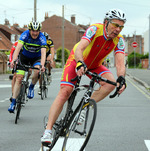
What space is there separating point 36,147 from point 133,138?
1599mm

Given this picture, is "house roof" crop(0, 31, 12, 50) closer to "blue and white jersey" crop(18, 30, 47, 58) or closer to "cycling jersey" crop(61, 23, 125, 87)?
"blue and white jersey" crop(18, 30, 47, 58)

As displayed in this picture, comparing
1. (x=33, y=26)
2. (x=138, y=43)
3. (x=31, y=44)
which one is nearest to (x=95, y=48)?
(x=33, y=26)

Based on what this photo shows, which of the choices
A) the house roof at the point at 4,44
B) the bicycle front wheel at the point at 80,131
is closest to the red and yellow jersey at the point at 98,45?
the bicycle front wheel at the point at 80,131

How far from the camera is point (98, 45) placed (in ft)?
17.0

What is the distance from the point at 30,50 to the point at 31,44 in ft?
0.62

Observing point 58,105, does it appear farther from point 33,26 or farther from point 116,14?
point 33,26

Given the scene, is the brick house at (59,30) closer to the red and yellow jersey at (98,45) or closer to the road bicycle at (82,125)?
the red and yellow jersey at (98,45)

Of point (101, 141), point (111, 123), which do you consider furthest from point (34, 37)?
point (101, 141)

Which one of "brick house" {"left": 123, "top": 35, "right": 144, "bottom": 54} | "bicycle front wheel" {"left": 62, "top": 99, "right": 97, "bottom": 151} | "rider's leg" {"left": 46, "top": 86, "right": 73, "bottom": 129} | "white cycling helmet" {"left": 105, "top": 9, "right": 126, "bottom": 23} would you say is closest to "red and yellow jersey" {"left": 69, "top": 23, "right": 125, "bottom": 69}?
"white cycling helmet" {"left": 105, "top": 9, "right": 126, "bottom": 23}

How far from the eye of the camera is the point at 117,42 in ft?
17.4

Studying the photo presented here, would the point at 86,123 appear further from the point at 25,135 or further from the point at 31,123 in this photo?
the point at 31,123

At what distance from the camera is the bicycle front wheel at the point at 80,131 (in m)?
4.25

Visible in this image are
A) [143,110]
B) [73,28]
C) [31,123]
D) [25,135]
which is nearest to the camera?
[25,135]

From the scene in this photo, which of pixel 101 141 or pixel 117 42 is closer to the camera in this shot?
pixel 117 42
